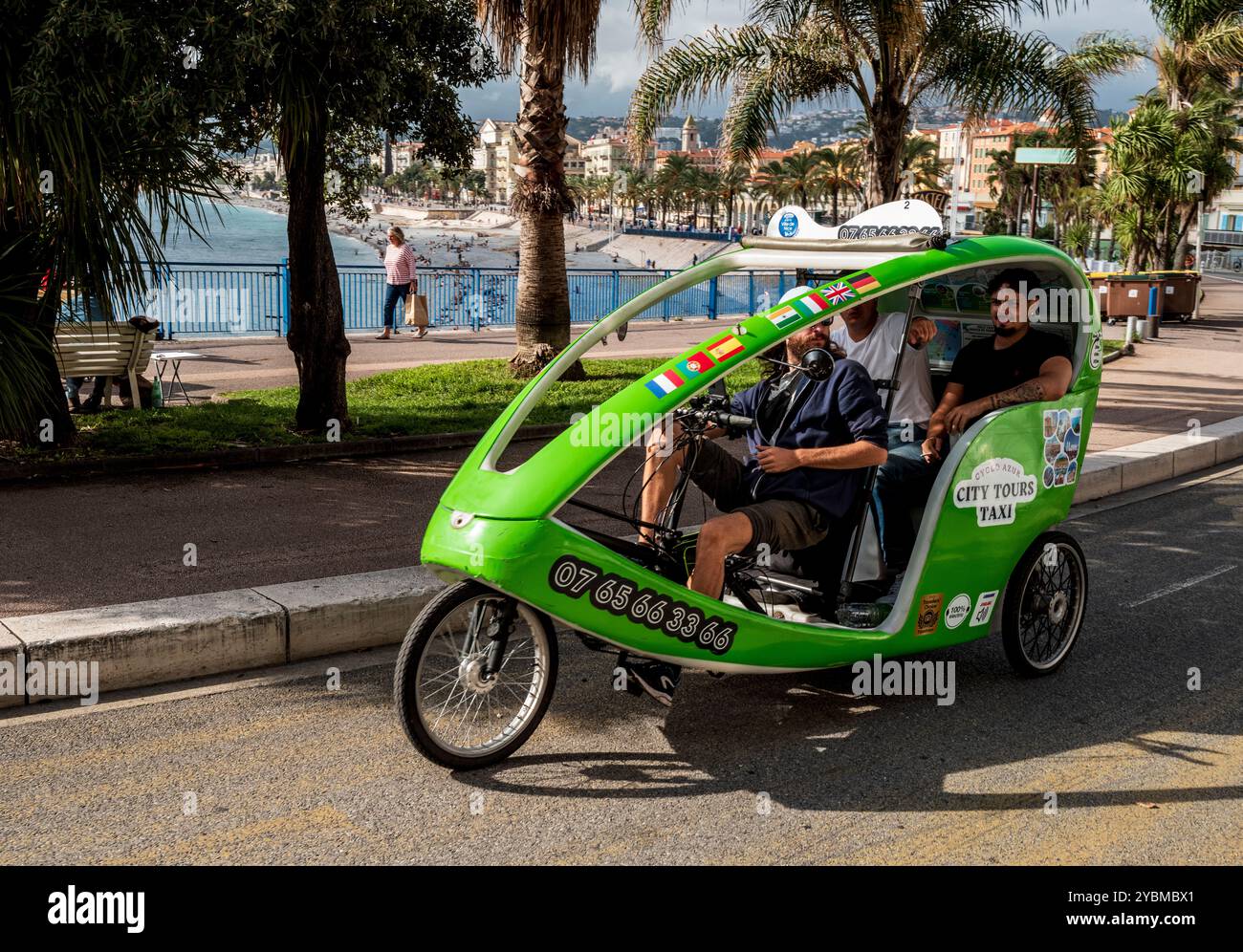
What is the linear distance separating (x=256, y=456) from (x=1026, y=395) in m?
5.91

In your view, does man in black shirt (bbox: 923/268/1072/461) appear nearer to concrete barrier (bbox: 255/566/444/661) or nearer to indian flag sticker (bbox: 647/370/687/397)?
indian flag sticker (bbox: 647/370/687/397)

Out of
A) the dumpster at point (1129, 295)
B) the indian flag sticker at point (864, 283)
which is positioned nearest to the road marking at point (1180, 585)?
the indian flag sticker at point (864, 283)

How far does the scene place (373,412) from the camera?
11664mm

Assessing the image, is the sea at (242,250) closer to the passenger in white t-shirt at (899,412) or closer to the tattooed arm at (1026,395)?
the passenger in white t-shirt at (899,412)

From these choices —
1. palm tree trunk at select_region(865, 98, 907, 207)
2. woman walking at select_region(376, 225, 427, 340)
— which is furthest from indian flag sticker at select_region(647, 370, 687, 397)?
woman walking at select_region(376, 225, 427, 340)

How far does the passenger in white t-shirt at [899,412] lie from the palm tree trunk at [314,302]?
5.31 m

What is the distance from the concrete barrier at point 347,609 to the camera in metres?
5.85

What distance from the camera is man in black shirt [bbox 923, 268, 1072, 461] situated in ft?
19.0

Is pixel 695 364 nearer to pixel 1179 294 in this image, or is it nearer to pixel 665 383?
pixel 665 383

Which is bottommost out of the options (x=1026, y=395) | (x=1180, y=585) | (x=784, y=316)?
(x=1180, y=585)

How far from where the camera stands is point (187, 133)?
28.5 feet

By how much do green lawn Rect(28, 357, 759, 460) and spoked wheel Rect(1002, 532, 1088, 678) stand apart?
19.6 ft

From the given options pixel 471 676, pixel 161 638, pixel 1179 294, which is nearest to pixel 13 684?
pixel 161 638
